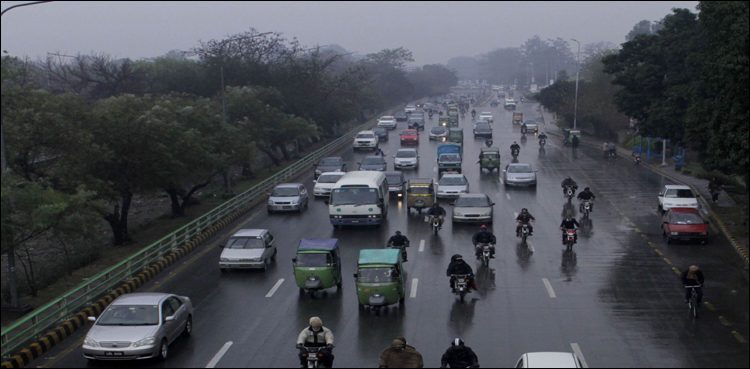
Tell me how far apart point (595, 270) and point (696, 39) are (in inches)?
1106

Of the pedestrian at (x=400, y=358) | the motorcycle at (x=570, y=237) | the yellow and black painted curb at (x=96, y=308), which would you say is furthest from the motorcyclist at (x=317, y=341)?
the motorcycle at (x=570, y=237)

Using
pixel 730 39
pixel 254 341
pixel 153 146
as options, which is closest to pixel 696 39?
pixel 730 39

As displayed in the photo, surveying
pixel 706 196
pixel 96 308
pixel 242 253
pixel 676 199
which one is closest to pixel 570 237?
pixel 676 199

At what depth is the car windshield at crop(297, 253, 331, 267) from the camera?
86.4ft

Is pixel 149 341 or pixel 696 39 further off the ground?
pixel 696 39

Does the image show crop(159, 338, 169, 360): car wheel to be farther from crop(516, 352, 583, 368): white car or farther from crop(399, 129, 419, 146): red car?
crop(399, 129, 419, 146): red car

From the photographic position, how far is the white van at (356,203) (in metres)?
38.5

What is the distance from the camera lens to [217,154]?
4794 cm

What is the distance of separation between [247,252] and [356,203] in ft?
29.3

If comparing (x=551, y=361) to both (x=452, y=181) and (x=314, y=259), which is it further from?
(x=452, y=181)

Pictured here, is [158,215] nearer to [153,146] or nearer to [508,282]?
[153,146]

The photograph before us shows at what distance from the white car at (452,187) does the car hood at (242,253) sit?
59.3ft

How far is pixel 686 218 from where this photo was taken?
35250 mm

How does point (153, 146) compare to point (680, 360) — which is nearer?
A: point (680, 360)
